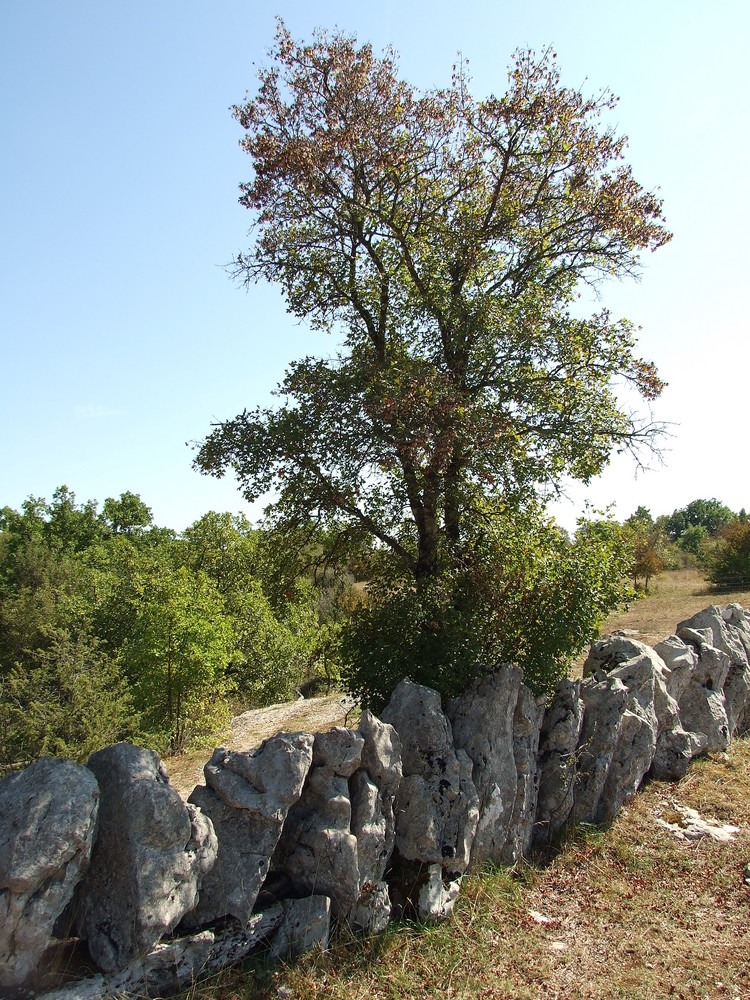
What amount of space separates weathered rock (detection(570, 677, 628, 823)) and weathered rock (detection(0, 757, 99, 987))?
6962 millimetres

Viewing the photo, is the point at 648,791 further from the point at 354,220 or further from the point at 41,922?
the point at 354,220

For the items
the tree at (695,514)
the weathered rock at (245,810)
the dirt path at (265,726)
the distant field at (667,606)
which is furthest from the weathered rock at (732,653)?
the tree at (695,514)

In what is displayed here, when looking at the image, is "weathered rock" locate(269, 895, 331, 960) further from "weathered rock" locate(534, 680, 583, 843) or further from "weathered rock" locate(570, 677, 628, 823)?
"weathered rock" locate(570, 677, 628, 823)

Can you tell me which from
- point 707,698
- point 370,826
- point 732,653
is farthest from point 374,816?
point 732,653

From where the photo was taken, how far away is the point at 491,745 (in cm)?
905

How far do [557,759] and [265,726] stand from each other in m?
12.0

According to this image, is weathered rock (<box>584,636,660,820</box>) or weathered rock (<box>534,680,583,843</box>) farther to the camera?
weathered rock (<box>584,636,660,820</box>)

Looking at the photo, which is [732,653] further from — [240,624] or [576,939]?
[240,624]

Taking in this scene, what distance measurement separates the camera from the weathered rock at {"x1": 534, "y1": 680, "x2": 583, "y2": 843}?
9633 mm

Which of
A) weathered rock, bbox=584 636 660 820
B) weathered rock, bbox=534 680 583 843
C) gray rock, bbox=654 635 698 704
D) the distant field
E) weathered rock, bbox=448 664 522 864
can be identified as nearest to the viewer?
weathered rock, bbox=448 664 522 864

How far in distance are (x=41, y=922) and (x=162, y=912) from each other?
0.93m

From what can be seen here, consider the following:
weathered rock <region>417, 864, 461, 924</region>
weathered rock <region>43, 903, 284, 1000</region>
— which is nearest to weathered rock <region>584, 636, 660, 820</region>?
weathered rock <region>417, 864, 461, 924</region>

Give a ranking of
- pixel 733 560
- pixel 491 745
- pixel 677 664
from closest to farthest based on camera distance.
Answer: pixel 491 745 < pixel 677 664 < pixel 733 560

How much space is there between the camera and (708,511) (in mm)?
123938
